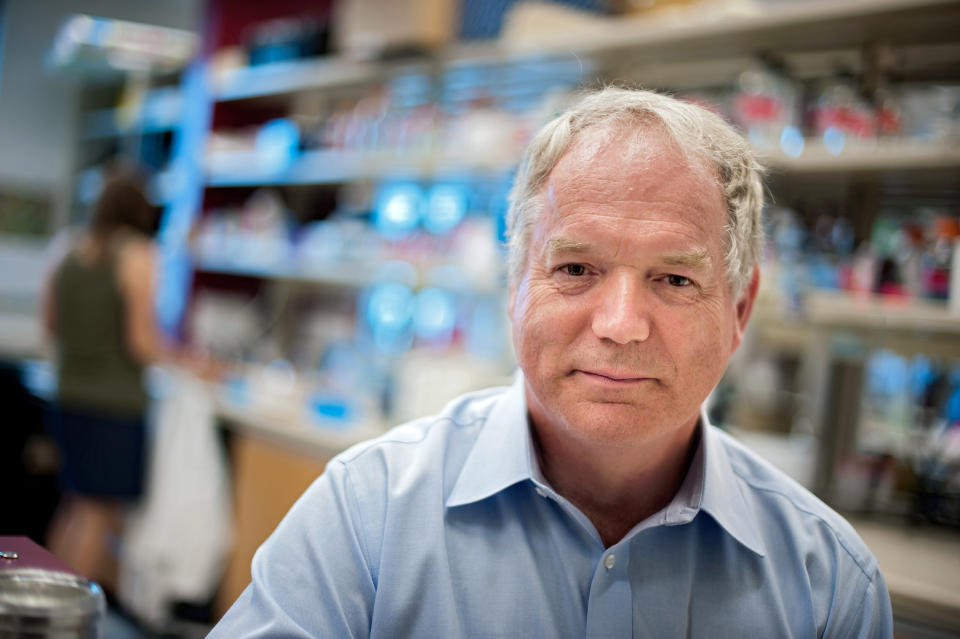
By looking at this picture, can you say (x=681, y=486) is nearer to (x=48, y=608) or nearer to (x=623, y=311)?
(x=623, y=311)

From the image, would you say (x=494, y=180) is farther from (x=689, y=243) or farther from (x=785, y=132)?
(x=689, y=243)

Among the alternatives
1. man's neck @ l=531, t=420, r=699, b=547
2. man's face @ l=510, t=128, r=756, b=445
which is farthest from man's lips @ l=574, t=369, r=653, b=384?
man's neck @ l=531, t=420, r=699, b=547

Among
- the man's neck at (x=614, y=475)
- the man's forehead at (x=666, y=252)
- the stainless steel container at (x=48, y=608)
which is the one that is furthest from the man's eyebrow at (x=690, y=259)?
the stainless steel container at (x=48, y=608)

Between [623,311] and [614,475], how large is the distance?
26 centimetres

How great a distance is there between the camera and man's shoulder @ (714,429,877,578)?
1.18 meters

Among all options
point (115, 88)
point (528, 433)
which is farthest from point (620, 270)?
point (115, 88)

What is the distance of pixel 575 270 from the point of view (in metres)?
1.15

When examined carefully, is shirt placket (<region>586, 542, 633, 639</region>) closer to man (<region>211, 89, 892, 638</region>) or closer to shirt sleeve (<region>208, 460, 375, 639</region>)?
man (<region>211, 89, 892, 638</region>)

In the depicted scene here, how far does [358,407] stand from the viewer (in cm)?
330

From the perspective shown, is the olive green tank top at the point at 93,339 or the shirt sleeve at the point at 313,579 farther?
the olive green tank top at the point at 93,339

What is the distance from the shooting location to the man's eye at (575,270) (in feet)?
3.75

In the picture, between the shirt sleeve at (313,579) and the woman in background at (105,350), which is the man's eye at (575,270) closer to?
the shirt sleeve at (313,579)

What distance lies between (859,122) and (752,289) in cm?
128

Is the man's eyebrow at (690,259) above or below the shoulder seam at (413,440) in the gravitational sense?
above
